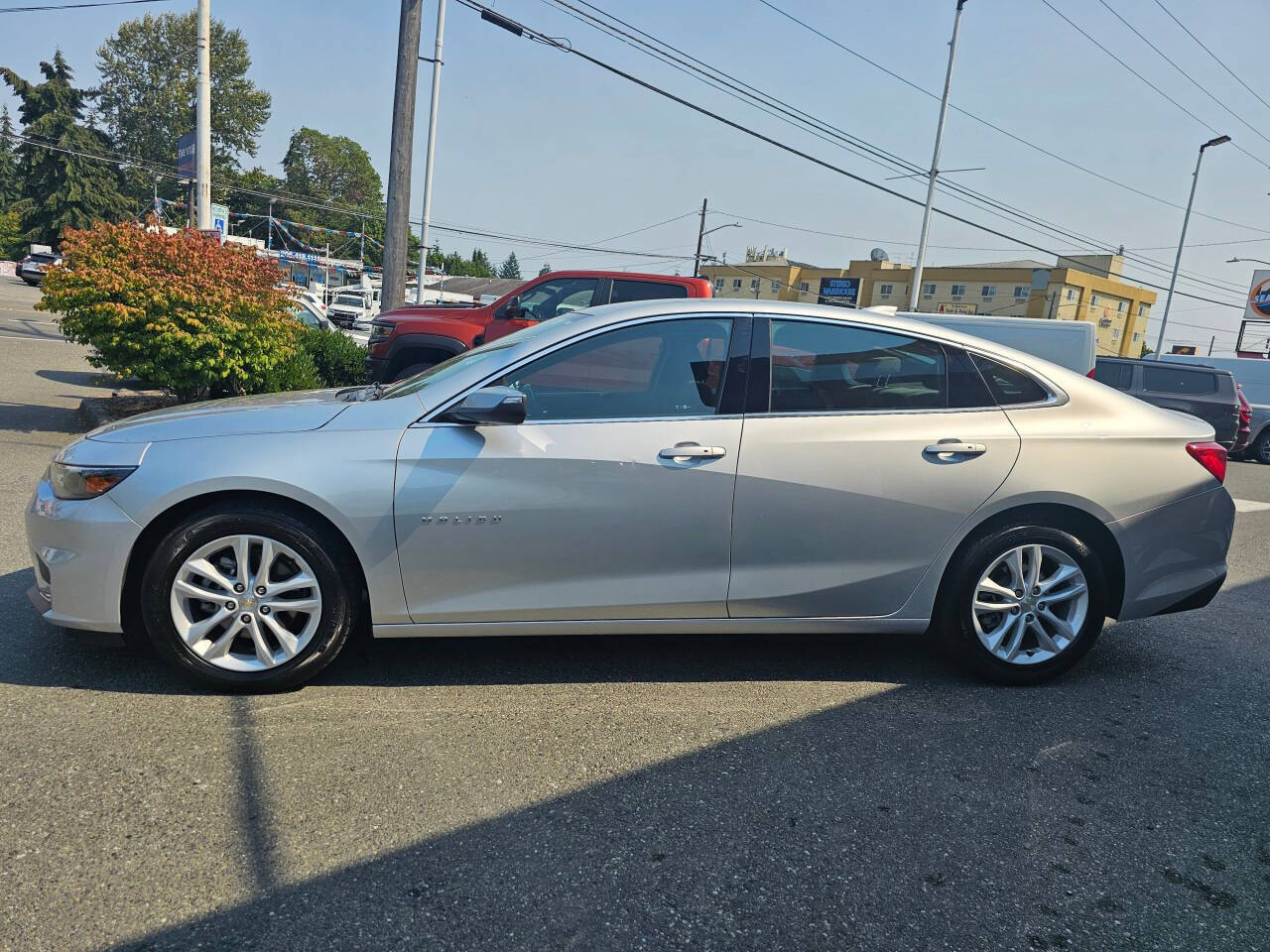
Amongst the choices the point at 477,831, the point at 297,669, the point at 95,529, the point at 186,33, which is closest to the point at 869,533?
the point at 477,831

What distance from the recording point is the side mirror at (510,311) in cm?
1043

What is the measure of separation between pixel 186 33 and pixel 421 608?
98501 mm

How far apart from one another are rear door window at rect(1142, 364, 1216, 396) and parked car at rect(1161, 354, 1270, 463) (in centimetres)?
88

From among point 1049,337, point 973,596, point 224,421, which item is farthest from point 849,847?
point 1049,337

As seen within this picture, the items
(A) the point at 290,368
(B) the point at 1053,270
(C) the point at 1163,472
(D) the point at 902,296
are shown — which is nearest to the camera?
(C) the point at 1163,472

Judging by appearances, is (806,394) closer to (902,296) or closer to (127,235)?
(127,235)

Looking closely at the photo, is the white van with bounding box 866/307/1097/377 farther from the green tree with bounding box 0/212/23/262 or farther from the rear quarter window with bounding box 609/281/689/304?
the green tree with bounding box 0/212/23/262

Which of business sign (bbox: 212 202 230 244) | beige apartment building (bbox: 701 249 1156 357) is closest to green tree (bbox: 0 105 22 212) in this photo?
beige apartment building (bbox: 701 249 1156 357)

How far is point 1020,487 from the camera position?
3932 mm

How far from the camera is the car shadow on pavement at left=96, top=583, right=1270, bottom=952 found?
7.79ft

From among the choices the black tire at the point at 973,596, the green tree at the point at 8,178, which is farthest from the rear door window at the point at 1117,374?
the green tree at the point at 8,178

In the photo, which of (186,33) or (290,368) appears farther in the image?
(186,33)

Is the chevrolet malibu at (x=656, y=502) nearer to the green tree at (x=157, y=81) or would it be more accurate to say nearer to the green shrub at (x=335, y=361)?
the green shrub at (x=335, y=361)

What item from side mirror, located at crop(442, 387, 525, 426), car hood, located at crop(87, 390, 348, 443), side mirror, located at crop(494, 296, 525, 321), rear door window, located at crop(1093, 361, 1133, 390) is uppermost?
rear door window, located at crop(1093, 361, 1133, 390)
